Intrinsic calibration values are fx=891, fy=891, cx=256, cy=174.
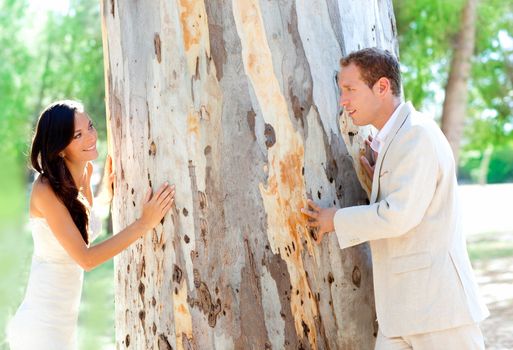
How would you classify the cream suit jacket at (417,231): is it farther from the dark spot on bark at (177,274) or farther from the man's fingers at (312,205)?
the dark spot on bark at (177,274)

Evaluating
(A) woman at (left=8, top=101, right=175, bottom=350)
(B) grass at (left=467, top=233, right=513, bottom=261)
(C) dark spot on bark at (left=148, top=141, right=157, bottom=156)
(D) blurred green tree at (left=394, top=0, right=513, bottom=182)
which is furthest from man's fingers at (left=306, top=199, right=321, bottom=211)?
(B) grass at (left=467, top=233, right=513, bottom=261)

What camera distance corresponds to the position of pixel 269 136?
4035 millimetres

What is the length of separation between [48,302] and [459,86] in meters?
12.2

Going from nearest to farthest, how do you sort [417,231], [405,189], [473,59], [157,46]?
[405,189] < [417,231] < [157,46] < [473,59]

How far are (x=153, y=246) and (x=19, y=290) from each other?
8130 mm

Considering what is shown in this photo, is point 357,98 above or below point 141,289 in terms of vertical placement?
above

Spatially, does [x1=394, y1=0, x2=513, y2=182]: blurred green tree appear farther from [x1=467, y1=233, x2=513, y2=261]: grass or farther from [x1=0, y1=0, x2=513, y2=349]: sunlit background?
[x1=467, y1=233, x2=513, y2=261]: grass

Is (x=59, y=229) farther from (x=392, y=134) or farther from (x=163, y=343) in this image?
(x=392, y=134)

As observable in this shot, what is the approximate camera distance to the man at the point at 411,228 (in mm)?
3648

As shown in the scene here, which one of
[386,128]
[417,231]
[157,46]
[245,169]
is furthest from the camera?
[157,46]

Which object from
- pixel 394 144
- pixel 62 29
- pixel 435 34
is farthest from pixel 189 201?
pixel 62 29

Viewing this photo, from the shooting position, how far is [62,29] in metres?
25.5

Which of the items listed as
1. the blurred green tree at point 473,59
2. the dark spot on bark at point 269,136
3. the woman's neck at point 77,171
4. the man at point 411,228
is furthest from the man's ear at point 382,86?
the blurred green tree at point 473,59

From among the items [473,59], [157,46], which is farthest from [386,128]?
[473,59]
